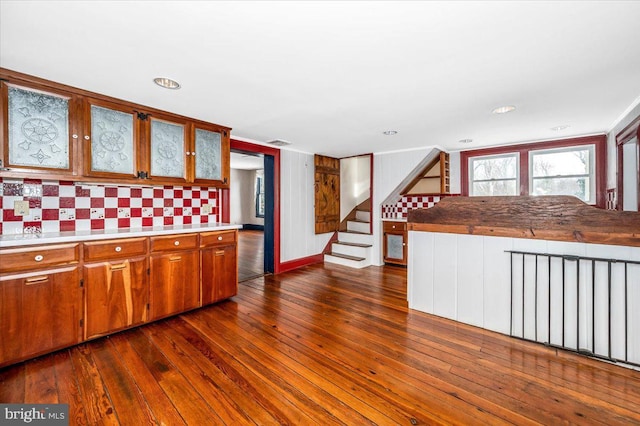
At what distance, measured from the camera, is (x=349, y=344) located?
232 centimetres

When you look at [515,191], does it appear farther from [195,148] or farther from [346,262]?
[195,148]

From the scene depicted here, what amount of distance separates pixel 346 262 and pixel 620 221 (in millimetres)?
3658

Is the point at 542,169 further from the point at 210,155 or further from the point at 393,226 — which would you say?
the point at 210,155

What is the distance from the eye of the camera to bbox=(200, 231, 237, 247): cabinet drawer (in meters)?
3.06

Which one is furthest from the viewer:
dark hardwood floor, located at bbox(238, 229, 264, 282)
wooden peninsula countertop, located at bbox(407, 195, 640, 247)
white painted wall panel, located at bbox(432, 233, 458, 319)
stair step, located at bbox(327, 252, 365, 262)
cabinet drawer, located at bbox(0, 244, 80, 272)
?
stair step, located at bbox(327, 252, 365, 262)

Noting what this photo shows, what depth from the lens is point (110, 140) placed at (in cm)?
257

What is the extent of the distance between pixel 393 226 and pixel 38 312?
466 cm

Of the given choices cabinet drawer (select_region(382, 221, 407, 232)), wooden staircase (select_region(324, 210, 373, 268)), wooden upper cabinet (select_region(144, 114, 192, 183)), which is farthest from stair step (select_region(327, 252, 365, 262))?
wooden upper cabinet (select_region(144, 114, 192, 183))

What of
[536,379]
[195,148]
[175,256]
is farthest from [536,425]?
[195,148]

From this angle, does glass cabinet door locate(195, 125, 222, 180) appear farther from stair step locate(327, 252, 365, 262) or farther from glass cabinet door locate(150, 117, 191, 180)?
stair step locate(327, 252, 365, 262)

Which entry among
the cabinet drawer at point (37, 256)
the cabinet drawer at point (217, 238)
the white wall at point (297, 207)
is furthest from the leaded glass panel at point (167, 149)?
the white wall at point (297, 207)

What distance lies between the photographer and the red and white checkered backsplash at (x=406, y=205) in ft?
16.7

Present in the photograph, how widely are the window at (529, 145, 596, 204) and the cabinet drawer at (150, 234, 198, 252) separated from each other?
16.4 feet

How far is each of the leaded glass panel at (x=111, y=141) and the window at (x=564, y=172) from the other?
550 cm
